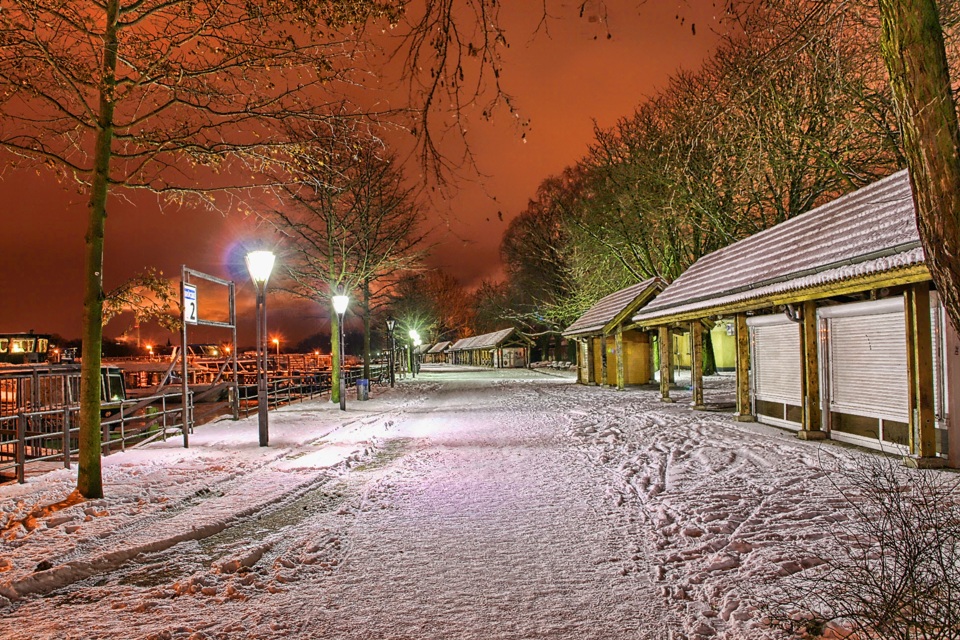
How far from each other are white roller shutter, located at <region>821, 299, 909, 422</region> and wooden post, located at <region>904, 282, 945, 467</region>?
469 mm

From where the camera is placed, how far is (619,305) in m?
25.6

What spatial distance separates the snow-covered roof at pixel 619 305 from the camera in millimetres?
24500

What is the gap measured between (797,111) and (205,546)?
58.4 ft

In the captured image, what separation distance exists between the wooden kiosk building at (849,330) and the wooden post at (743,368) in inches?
0.9

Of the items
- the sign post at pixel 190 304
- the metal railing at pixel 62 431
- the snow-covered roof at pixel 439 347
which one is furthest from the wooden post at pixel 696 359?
the snow-covered roof at pixel 439 347

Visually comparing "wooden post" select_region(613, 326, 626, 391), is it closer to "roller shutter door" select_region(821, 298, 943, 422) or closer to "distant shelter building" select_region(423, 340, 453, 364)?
"roller shutter door" select_region(821, 298, 943, 422)

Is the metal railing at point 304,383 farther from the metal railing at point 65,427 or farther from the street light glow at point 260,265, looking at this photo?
→ the street light glow at point 260,265

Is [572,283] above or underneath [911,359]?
above

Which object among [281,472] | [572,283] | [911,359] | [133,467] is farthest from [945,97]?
[572,283]

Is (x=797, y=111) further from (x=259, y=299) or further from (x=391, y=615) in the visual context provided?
(x=391, y=615)

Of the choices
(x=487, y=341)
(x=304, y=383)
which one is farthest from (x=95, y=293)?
(x=487, y=341)

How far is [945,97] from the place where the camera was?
333cm

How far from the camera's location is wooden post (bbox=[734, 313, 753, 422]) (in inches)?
537

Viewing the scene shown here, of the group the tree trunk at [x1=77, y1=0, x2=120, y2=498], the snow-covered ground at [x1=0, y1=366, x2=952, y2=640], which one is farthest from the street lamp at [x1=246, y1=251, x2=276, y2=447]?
the tree trunk at [x1=77, y1=0, x2=120, y2=498]
